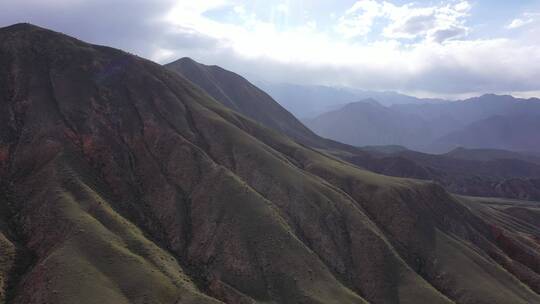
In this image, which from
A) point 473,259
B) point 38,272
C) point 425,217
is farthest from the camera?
point 425,217

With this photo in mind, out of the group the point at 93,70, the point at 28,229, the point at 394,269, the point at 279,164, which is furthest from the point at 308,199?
the point at 93,70

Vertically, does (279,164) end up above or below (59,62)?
below

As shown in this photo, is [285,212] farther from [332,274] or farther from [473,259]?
[473,259]

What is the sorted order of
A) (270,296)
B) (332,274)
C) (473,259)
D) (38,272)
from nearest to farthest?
(38,272) < (270,296) < (332,274) < (473,259)

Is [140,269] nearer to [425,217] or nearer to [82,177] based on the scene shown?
[82,177]

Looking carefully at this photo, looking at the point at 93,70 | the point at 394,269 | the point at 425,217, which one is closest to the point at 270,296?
the point at 394,269

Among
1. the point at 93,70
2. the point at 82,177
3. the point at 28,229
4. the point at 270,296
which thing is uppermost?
the point at 93,70

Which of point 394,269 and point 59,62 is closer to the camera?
point 394,269
